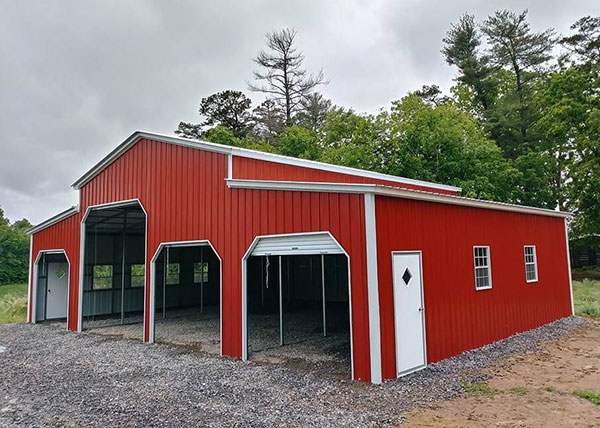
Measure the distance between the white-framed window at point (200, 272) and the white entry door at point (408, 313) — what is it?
38.7ft

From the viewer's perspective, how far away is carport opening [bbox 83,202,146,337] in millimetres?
13258

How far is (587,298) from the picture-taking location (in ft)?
45.3

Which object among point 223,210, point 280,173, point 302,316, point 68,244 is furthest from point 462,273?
point 68,244

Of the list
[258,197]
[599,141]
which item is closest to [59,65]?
[258,197]

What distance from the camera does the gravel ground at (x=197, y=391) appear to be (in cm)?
463

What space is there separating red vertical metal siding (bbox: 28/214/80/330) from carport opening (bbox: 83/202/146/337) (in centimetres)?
75

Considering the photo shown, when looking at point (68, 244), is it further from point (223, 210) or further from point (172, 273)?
point (223, 210)

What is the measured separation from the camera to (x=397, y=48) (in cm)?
Result: 1755

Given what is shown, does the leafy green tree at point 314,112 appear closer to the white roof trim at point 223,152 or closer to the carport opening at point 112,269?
the carport opening at point 112,269

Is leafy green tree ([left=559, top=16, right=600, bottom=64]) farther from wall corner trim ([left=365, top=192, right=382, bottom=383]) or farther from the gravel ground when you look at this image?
→ wall corner trim ([left=365, top=192, right=382, bottom=383])

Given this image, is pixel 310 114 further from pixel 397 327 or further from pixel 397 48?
pixel 397 327

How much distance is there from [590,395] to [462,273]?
2688mm

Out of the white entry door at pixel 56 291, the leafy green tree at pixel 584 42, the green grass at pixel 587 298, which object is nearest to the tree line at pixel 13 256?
the white entry door at pixel 56 291

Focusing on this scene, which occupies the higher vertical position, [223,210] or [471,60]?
[471,60]
